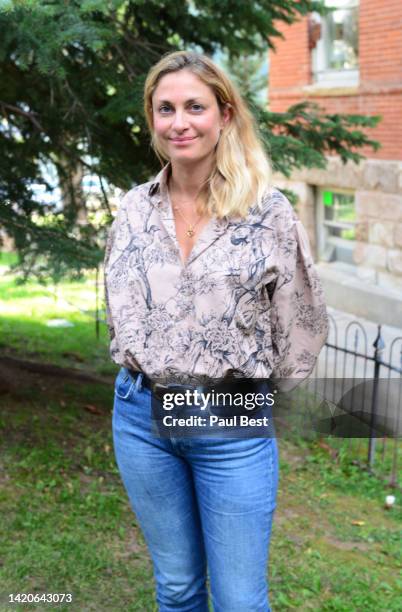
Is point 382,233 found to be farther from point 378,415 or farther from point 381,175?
point 378,415

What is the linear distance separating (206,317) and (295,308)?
12.4 inches

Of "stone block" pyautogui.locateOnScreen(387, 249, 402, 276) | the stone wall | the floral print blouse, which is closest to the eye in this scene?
the floral print blouse

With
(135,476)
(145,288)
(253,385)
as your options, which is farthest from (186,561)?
(145,288)

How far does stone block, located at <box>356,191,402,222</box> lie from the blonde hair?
813cm

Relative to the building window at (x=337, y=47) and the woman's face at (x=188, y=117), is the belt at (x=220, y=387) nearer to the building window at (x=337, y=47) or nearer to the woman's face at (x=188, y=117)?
the woman's face at (x=188, y=117)

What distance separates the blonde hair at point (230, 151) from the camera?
7.36ft

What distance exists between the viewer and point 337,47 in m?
11.3

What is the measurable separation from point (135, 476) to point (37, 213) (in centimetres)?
291

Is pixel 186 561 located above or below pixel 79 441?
above

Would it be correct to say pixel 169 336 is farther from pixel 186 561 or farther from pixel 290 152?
pixel 290 152

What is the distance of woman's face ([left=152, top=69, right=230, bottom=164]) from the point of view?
88.8 inches

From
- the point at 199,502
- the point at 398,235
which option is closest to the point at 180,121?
the point at 199,502

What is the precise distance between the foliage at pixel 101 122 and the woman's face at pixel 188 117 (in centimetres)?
195

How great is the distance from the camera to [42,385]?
603 cm
